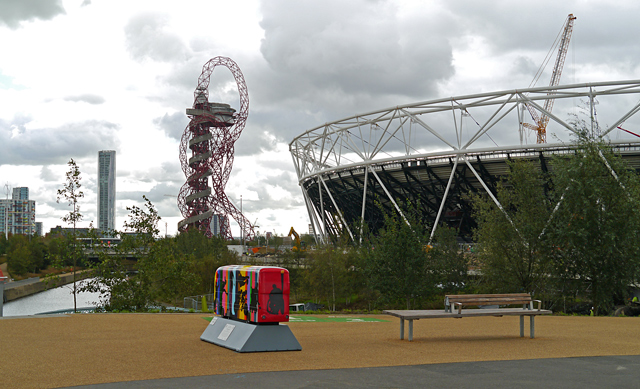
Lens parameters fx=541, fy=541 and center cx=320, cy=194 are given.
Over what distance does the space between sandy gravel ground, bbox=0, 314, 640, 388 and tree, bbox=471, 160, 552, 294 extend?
588 centimetres

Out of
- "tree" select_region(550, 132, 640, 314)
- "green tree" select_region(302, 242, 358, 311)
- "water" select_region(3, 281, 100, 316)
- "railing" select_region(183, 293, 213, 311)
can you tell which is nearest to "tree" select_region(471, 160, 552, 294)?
"tree" select_region(550, 132, 640, 314)

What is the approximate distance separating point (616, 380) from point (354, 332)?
549 cm

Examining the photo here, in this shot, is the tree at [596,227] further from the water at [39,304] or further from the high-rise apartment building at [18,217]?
the high-rise apartment building at [18,217]

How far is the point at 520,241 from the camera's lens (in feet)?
63.3

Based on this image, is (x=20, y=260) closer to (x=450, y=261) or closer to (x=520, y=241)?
(x=450, y=261)

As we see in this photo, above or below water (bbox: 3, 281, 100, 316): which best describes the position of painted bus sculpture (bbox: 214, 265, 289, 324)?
above

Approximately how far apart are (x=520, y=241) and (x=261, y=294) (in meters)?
13.5

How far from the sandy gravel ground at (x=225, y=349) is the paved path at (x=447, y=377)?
1.21 feet

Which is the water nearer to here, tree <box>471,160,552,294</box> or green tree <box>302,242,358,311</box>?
green tree <box>302,242,358,311</box>

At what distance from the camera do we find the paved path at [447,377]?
609 centimetres

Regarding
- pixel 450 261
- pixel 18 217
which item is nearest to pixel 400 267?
pixel 450 261

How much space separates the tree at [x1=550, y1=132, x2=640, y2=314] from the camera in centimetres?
1719

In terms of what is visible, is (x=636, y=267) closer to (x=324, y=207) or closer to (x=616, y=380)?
(x=616, y=380)

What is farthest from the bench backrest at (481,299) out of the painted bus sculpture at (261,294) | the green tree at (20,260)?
the green tree at (20,260)
